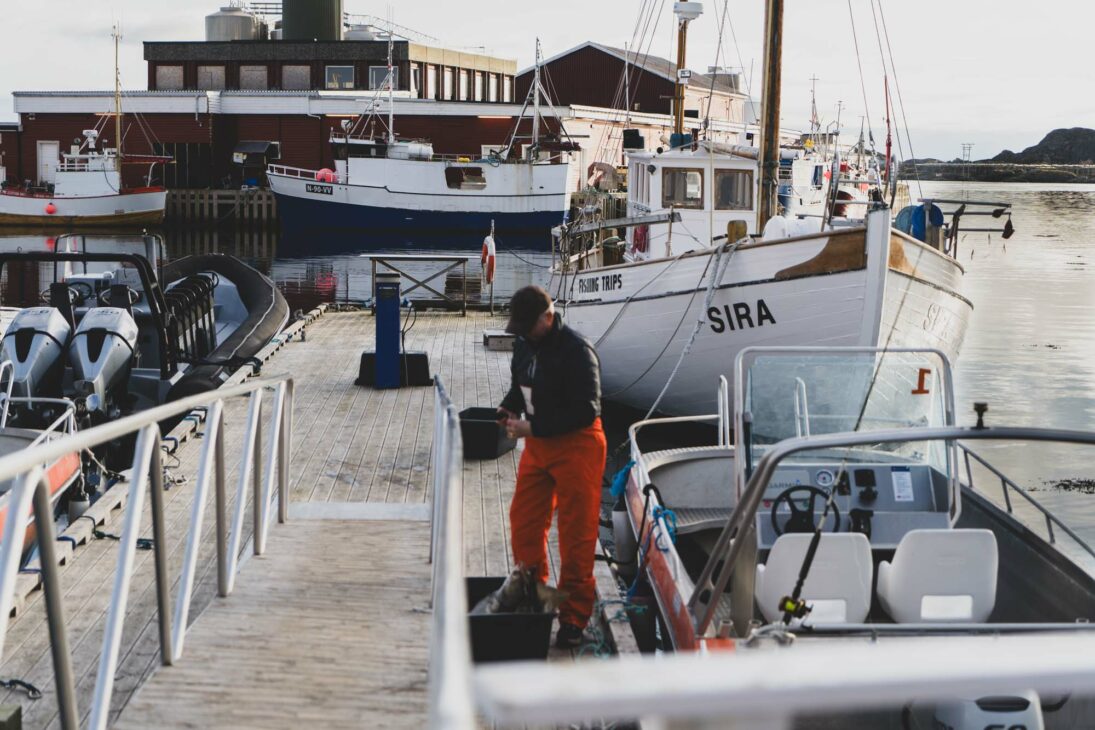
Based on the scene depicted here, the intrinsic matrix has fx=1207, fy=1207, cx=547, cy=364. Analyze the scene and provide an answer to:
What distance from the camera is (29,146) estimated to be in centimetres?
5781

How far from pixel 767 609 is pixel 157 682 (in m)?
3.12

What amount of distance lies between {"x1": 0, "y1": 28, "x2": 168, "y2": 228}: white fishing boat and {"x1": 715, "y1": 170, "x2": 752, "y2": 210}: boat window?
1546 inches

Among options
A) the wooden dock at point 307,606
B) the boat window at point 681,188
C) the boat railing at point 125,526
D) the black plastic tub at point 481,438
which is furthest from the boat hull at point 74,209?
the boat railing at point 125,526

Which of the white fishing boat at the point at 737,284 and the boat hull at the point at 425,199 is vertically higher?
the boat hull at the point at 425,199

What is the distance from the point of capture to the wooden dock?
14.7ft

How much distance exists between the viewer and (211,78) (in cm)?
6006

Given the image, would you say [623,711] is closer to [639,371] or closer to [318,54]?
[639,371]

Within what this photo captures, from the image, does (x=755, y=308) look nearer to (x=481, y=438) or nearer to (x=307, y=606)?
(x=481, y=438)

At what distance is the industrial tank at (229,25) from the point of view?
6338cm

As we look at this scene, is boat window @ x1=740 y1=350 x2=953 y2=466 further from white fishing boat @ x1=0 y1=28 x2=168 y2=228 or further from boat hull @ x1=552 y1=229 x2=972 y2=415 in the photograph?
white fishing boat @ x1=0 y1=28 x2=168 y2=228

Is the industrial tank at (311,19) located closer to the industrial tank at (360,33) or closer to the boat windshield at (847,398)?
the industrial tank at (360,33)

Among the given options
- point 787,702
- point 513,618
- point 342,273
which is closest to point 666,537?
point 513,618

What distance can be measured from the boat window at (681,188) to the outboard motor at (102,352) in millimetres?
8304

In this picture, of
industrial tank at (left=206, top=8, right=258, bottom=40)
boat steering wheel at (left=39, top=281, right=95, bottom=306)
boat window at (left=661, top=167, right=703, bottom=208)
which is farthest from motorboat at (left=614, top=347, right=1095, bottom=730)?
industrial tank at (left=206, top=8, right=258, bottom=40)
